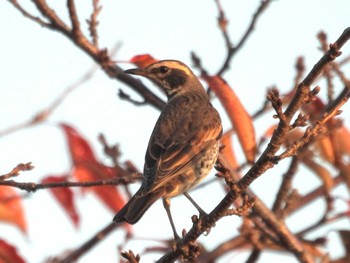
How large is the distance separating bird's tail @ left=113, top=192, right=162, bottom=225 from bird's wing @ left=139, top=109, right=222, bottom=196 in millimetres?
109

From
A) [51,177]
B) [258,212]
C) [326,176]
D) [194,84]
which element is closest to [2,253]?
[51,177]

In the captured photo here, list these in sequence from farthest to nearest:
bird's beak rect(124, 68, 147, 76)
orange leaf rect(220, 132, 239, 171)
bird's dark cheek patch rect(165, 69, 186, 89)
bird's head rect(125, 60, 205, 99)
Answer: bird's dark cheek patch rect(165, 69, 186, 89) → bird's head rect(125, 60, 205, 99) → bird's beak rect(124, 68, 147, 76) → orange leaf rect(220, 132, 239, 171)

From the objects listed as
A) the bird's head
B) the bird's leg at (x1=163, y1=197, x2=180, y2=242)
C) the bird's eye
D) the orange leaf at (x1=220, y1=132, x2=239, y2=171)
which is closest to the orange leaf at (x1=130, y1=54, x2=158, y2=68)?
the orange leaf at (x1=220, y1=132, x2=239, y2=171)

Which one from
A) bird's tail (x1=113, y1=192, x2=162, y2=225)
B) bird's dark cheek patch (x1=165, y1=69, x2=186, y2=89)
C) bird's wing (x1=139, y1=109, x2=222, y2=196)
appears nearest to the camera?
bird's tail (x1=113, y1=192, x2=162, y2=225)

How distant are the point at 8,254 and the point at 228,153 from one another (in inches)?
99.2

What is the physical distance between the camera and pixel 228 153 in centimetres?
847

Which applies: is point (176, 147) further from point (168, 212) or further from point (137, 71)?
point (137, 71)

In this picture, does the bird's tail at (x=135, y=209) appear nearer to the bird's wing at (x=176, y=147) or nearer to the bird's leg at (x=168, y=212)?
the bird's wing at (x=176, y=147)

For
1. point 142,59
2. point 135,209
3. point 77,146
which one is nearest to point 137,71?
point 142,59

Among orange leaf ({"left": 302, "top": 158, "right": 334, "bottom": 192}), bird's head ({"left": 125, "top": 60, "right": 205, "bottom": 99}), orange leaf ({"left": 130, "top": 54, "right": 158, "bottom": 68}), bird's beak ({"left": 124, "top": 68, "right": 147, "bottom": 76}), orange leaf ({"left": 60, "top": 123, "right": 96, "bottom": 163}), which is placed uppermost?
bird's head ({"left": 125, "top": 60, "right": 205, "bottom": 99})

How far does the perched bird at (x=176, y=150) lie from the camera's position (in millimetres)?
7498

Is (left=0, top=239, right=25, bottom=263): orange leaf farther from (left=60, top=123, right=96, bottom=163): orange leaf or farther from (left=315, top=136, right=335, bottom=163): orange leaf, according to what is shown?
(left=315, top=136, right=335, bottom=163): orange leaf

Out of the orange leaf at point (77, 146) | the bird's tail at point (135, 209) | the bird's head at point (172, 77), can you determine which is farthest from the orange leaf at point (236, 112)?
the bird's head at point (172, 77)

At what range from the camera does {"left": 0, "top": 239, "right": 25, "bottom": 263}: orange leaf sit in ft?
23.2
